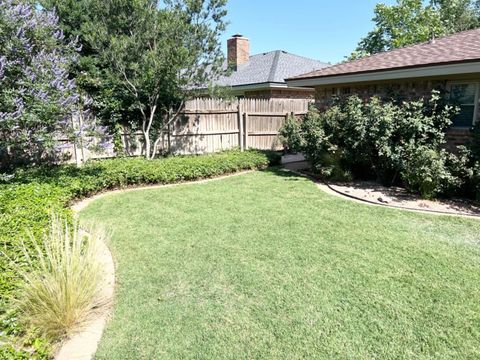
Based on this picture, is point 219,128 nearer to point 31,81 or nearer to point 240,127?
point 240,127

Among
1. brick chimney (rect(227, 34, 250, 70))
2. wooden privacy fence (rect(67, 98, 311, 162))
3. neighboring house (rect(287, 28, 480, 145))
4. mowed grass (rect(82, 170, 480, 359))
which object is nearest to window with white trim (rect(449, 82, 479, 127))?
neighboring house (rect(287, 28, 480, 145))

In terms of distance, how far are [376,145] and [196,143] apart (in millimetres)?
6419

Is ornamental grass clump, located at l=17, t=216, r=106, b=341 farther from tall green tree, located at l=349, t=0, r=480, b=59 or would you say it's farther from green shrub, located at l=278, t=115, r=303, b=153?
tall green tree, located at l=349, t=0, r=480, b=59

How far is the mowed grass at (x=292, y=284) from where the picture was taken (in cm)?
280

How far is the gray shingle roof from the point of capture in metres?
16.0

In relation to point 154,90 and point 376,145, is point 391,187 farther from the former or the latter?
point 154,90

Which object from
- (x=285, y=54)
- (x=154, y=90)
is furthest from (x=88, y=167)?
(x=285, y=54)

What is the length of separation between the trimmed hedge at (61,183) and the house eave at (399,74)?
9.74ft

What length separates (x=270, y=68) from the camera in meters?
16.8

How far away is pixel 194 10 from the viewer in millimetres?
9680

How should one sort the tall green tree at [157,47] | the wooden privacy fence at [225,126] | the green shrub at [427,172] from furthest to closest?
1. the wooden privacy fence at [225,126]
2. the tall green tree at [157,47]
3. the green shrub at [427,172]

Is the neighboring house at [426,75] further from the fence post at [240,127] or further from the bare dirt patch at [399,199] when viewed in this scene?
the fence post at [240,127]

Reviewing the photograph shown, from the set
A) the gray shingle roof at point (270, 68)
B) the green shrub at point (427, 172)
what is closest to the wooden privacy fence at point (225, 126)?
the gray shingle roof at point (270, 68)

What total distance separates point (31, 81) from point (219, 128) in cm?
716
